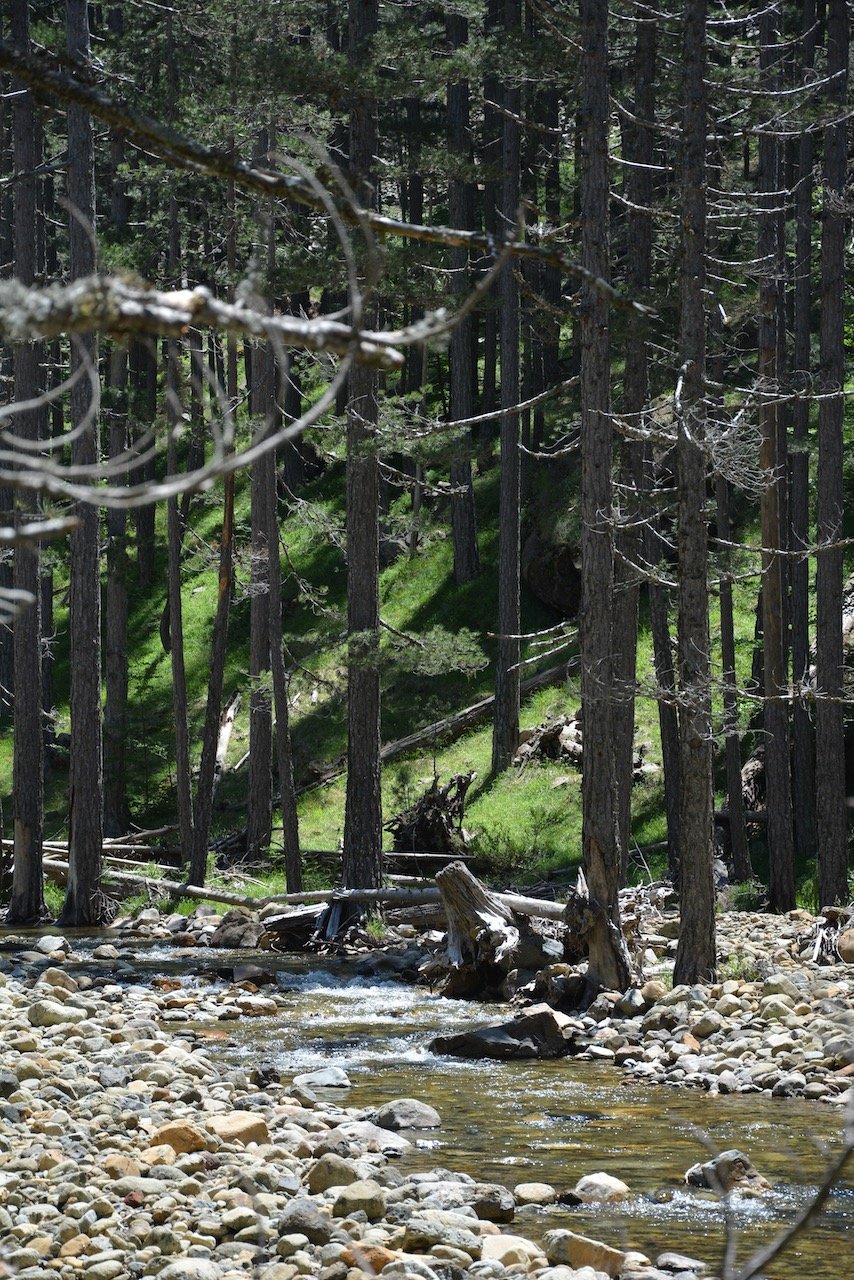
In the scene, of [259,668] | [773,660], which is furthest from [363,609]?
Result: [259,668]

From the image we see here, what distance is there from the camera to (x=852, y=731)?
65.8ft

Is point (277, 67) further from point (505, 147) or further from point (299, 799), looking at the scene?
point (299, 799)

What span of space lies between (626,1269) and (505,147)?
20064 mm

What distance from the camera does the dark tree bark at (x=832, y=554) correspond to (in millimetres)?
16562

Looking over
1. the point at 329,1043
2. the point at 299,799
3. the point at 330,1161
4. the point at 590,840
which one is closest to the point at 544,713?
the point at 299,799

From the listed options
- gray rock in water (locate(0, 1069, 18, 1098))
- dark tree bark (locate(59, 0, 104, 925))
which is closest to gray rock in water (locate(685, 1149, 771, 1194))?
gray rock in water (locate(0, 1069, 18, 1098))

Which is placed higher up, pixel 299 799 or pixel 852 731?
pixel 852 731

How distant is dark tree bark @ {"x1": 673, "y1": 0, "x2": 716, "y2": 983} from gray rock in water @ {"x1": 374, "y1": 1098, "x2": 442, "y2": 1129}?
4.20m

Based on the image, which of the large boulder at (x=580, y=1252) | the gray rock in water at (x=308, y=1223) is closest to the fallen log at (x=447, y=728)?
the gray rock in water at (x=308, y=1223)

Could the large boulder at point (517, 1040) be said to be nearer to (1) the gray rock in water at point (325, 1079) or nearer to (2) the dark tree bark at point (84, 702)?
(1) the gray rock in water at point (325, 1079)

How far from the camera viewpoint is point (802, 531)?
19.5 m

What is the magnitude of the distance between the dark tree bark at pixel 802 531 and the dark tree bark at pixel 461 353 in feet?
21.9

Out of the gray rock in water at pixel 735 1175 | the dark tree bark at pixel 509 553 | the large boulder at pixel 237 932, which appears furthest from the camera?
the dark tree bark at pixel 509 553

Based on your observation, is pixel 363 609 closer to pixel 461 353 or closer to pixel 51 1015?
pixel 51 1015
